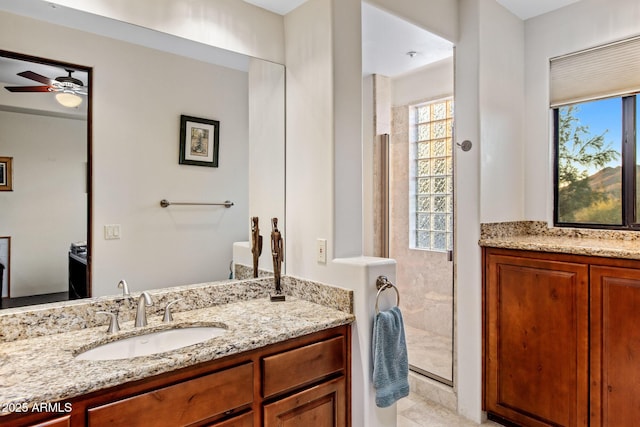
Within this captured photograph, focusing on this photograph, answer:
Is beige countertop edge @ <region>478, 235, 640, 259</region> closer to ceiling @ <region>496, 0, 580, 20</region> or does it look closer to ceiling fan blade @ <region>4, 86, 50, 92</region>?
ceiling @ <region>496, 0, 580, 20</region>

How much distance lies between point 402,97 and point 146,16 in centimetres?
238

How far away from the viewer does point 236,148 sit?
203 cm

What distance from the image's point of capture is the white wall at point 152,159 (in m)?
1.60

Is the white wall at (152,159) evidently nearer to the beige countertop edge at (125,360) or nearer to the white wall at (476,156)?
the beige countertop edge at (125,360)

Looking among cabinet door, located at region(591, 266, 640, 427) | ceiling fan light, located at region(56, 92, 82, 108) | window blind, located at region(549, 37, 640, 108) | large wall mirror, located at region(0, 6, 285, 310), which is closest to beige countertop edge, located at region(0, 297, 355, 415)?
large wall mirror, located at region(0, 6, 285, 310)

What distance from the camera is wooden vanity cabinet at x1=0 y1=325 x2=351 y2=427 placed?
3.59 feet

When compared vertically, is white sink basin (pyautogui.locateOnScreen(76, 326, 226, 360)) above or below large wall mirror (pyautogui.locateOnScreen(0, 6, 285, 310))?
below

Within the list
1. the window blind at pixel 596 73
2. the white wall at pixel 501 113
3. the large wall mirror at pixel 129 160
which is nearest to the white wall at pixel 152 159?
the large wall mirror at pixel 129 160

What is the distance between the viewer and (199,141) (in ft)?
6.22

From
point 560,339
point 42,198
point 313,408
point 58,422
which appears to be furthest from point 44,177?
point 560,339

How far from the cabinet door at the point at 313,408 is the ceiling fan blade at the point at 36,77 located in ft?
4.92

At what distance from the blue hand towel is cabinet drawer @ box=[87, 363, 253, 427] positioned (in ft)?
1.95

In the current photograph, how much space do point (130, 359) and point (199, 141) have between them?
1.07 metres

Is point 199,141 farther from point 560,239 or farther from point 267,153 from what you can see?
point 560,239
